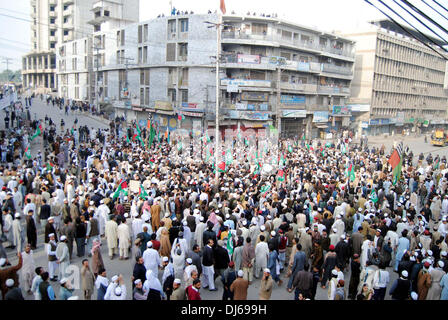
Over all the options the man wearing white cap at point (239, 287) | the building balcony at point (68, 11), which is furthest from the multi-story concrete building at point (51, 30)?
the man wearing white cap at point (239, 287)

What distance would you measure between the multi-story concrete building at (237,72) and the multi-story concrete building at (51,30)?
77.9ft

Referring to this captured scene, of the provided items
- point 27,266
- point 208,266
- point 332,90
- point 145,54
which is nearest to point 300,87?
point 332,90

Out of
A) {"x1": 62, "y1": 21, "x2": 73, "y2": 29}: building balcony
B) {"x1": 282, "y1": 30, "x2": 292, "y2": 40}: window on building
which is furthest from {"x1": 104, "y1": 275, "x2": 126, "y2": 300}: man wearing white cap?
Answer: {"x1": 62, "y1": 21, "x2": 73, "y2": 29}: building balcony

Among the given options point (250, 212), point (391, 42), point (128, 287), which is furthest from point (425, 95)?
point (128, 287)

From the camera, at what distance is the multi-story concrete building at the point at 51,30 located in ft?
226

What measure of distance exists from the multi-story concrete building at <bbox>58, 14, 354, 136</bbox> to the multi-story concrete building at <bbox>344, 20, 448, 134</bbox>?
13.1 ft

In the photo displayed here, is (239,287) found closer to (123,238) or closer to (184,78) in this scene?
(123,238)

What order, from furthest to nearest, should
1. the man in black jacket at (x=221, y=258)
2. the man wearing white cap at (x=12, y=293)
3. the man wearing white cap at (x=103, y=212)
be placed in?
the man wearing white cap at (x=103, y=212)
the man in black jacket at (x=221, y=258)
the man wearing white cap at (x=12, y=293)

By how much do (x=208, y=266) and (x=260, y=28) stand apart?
33.6m

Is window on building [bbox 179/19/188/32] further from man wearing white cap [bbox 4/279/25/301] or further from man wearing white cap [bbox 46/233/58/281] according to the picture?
man wearing white cap [bbox 4/279/25/301]

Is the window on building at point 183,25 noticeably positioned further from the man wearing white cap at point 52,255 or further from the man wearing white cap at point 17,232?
the man wearing white cap at point 52,255

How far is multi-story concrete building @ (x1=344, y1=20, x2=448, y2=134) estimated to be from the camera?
52.6 meters
